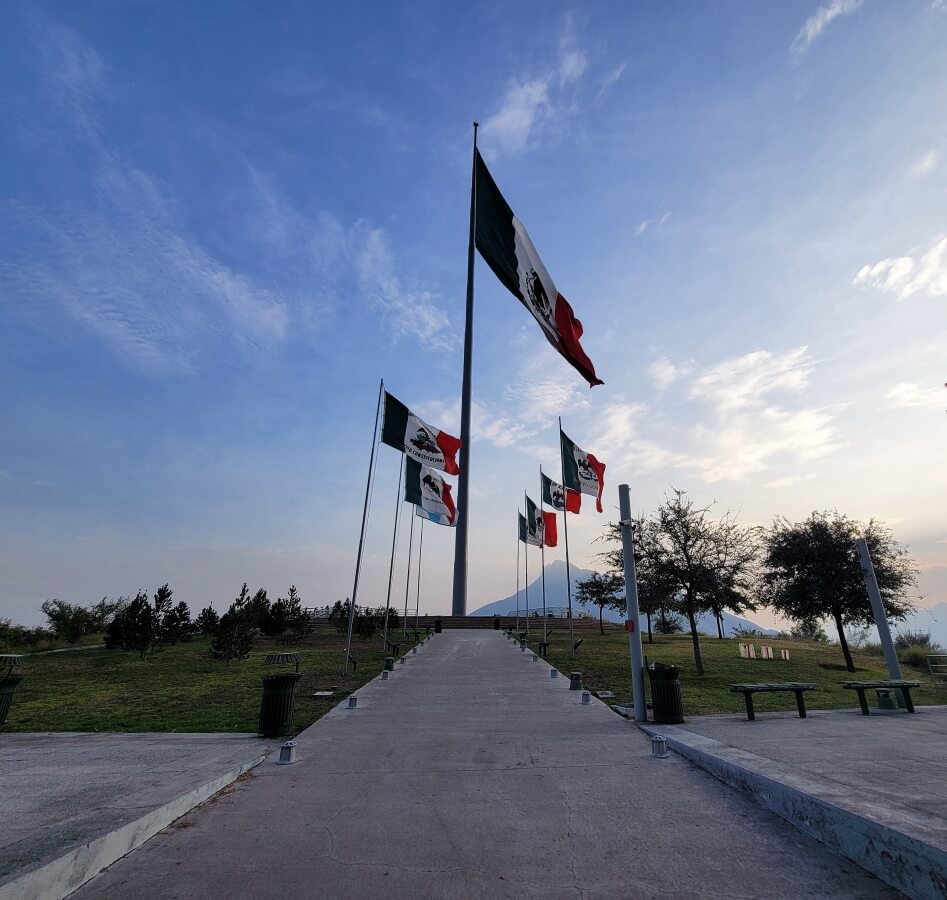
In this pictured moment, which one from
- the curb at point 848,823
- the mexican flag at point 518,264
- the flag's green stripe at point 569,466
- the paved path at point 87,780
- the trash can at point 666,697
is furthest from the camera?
the flag's green stripe at point 569,466

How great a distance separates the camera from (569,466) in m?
20.4

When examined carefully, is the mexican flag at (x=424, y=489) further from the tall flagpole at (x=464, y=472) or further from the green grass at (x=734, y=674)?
the tall flagpole at (x=464, y=472)

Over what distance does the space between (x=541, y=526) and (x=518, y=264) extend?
21.3 meters

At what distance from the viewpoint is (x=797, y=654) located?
26.8 metres

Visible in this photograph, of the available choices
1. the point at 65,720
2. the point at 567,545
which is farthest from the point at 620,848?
the point at 567,545

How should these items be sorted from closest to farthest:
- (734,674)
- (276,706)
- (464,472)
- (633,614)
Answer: (276,706)
(633,614)
(734,674)
(464,472)

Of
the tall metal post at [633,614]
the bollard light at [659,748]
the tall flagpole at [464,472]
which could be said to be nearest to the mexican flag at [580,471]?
the tall metal post at [633,614]

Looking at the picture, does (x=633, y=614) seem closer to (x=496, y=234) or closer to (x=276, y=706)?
(x=276, y=706)

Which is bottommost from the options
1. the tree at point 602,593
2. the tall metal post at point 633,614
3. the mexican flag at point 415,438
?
the tall metal post at point 633,614

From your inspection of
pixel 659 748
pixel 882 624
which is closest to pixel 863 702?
pixel 882 624

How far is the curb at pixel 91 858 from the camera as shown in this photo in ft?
12.1

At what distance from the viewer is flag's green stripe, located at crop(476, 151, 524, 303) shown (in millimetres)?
9000

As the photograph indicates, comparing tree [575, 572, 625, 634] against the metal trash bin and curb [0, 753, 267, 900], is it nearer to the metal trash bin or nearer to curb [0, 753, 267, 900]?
the metal trash bin

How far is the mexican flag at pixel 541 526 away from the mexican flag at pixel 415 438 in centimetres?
933
